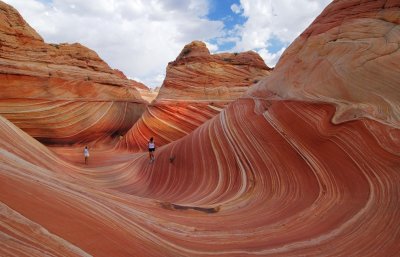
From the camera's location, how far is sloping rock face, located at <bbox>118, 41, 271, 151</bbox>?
611 inches

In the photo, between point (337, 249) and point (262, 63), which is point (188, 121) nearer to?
point (262, 63)

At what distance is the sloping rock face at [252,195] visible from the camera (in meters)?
2.82

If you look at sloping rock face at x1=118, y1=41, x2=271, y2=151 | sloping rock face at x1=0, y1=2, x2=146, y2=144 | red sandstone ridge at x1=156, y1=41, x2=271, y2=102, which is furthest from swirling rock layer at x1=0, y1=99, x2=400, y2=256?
sloping rock face at x1=0, y1=2, x2=146, y2=144

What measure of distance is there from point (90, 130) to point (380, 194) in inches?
614

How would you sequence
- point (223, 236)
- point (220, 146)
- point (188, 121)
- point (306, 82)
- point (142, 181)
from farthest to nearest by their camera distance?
point (188, 121) < point (142, 181) < point (220, 146) < point (306, 82) < point (223, 236)

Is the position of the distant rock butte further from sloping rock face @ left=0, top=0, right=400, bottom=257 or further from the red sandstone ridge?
the red sandstone ridge

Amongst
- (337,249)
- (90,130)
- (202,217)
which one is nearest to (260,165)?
(202,217)

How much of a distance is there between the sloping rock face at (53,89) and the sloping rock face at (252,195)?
31.3 feet

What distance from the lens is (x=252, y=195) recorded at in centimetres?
559

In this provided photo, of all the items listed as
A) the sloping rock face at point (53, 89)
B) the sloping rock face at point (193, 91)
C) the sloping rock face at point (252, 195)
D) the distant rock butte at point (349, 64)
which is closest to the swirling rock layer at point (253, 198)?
the sloping rock face at point (252, 195)

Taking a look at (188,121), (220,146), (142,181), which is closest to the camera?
(220,146)

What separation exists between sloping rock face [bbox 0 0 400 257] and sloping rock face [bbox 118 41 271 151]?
24.4 ft

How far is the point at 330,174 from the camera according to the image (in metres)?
4.88

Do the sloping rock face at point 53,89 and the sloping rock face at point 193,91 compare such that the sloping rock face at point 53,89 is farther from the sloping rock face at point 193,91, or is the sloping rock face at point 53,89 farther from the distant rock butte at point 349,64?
the distant rock butte at point 349,64
